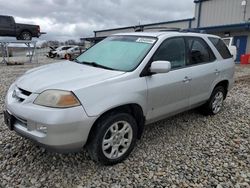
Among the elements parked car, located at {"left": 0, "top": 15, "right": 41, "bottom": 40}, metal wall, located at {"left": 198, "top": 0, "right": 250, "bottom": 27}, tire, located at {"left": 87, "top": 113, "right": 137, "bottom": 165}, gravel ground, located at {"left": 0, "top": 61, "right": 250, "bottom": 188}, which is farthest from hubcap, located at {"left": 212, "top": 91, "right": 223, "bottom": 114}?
metal wall, located at {"left": 198, "top": 0, "right": 250, "bottom": 27}

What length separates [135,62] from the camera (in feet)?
10.0

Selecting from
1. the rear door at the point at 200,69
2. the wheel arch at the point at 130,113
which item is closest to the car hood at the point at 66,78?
the wheel arch at the point at 130,113

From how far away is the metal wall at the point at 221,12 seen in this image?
782 inches

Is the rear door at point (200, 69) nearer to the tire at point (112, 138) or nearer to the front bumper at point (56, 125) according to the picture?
the tire at point (112, 138)

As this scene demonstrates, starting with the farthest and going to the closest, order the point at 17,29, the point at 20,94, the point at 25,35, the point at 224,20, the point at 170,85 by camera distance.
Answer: the point at 224,20
the point at 25,35
the point at 17,29
the point at 170,85
the point at 20,94

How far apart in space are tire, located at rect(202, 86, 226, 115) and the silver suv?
0.44 m

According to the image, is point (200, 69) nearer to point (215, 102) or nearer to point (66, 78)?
point (215, 102)

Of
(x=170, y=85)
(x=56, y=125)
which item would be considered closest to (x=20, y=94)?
(x=56, y=125)

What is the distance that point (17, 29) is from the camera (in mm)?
17953

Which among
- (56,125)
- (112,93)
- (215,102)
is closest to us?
(56,125)

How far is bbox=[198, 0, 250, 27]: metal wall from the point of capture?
782 inches

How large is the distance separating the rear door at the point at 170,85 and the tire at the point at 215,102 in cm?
98

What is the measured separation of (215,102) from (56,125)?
11.7 ft

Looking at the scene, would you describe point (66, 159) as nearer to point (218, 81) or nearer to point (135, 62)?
point (135, 62)
